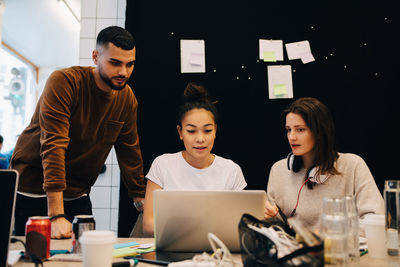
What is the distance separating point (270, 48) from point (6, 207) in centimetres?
215

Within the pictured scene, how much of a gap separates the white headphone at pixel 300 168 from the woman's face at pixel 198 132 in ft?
1.56

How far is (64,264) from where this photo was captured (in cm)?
109

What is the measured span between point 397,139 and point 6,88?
676 cm

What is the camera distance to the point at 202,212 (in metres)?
1.15

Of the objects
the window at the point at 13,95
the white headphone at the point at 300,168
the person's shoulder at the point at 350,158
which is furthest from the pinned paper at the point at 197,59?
the window at the point at 13,95


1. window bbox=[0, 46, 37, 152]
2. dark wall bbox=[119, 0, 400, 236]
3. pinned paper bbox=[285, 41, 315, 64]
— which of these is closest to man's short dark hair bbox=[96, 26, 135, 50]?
dark wall bbox=[119, 0, 400, 236]

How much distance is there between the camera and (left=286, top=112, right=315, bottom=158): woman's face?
6.54 feet

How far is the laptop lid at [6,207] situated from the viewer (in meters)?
0.89

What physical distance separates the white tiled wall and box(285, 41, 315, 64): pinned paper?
1.27 m

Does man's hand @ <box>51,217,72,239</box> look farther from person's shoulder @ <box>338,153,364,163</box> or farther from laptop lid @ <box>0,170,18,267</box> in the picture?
person's shoulder @ <box>338,153,364,163</box>

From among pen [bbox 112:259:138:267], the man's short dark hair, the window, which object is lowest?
pen [bbox 112:259:138:267]

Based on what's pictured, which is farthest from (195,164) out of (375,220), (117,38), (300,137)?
(375,220)

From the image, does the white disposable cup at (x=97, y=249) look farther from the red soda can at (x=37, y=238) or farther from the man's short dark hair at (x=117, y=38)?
the man's short dark hair at (x=117, y=38)

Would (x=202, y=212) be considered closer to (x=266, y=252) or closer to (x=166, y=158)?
(x=266, y=252)
